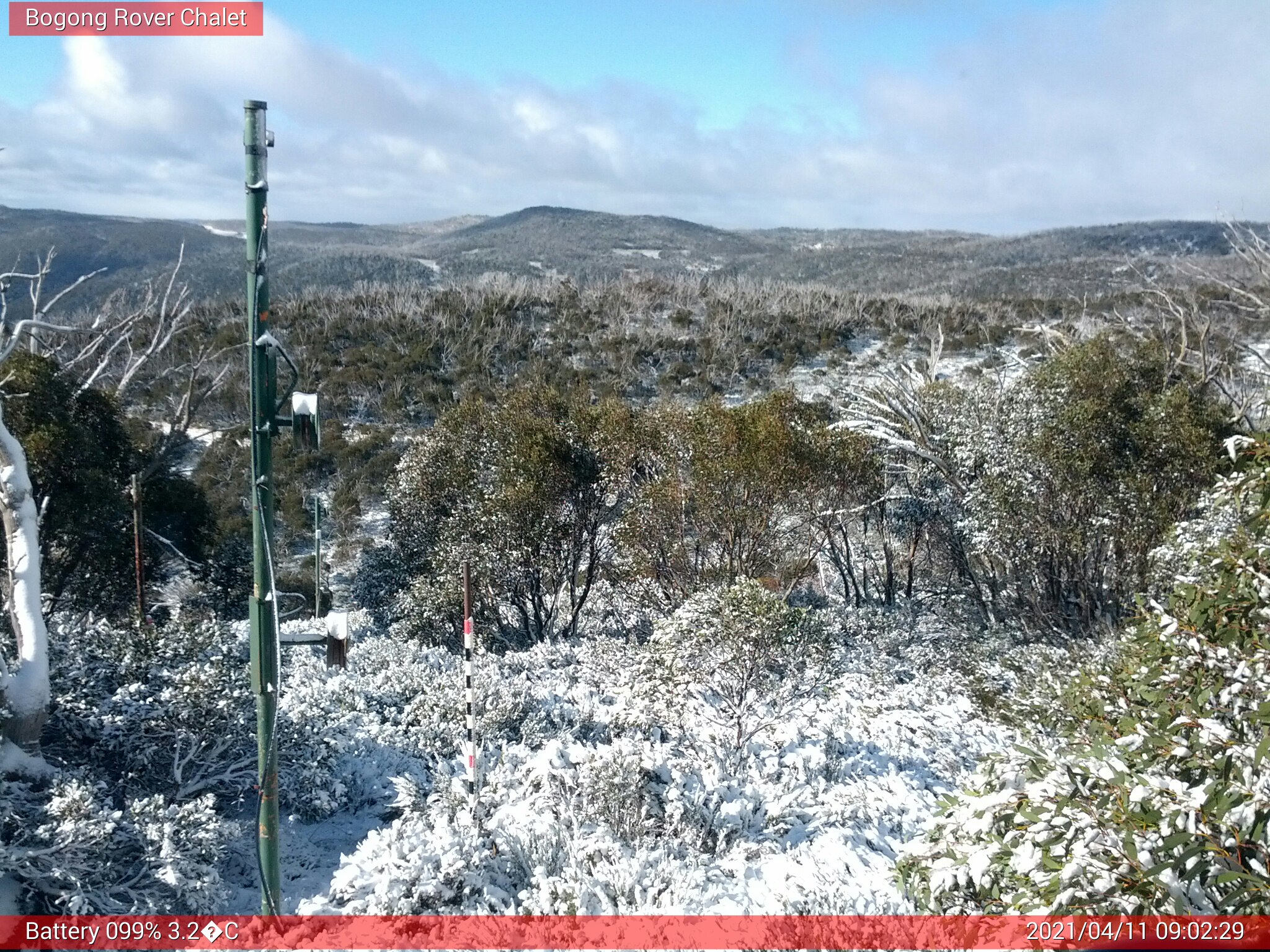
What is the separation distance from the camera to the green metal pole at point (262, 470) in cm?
409

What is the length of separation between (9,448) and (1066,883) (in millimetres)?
7178

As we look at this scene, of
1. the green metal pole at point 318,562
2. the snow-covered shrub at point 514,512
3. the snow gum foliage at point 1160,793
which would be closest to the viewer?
the snow gum foliage at point 1160,793

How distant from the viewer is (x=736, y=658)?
7.77m

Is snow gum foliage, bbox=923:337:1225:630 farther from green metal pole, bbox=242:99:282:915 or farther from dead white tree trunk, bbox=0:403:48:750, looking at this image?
dead white tree trunk, bbox=0:403:48:750

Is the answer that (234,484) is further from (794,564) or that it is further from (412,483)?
(794,564)

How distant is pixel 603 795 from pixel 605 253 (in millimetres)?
98005

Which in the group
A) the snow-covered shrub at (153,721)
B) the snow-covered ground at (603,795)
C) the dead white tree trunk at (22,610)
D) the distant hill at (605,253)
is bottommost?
the snow-covered ground at (603,795)

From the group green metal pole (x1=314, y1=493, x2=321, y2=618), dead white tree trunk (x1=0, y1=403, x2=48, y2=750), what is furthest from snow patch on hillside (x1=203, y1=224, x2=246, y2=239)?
dead white tree trunk (x1=0, y1=403, x2=48, y2=750)

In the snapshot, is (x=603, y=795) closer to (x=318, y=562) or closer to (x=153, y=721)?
(x=153, y=721)

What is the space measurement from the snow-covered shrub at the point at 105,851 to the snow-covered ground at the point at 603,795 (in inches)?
20.0
